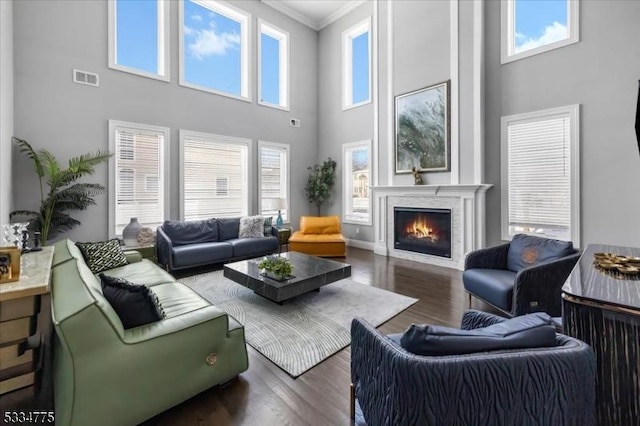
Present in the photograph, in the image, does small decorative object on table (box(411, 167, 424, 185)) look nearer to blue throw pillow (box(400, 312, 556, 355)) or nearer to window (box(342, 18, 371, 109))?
window (box(342, 18, 371, 109))

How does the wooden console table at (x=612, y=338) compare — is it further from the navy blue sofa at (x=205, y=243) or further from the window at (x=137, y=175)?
the window at (x=137, y=175)

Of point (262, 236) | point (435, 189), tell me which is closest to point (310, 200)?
point (262, 236)

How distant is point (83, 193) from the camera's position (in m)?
4.35

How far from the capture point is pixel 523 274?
258cm

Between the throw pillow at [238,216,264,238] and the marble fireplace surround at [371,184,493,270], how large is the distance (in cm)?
246

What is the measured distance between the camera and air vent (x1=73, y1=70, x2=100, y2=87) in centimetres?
447

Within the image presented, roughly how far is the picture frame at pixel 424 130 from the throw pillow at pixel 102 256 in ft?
16.0

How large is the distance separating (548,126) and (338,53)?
489 cm

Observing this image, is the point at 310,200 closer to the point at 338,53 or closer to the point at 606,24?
the point at 338,53

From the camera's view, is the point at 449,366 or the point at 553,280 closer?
the point at 449,366

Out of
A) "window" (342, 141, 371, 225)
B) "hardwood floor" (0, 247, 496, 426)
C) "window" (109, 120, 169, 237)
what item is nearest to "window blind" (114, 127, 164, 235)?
"window" (109, 120, 169, 237)

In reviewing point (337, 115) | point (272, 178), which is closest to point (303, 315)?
point (272, 178)

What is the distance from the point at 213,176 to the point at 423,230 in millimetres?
4323

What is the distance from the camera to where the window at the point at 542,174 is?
410 cm
